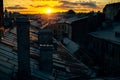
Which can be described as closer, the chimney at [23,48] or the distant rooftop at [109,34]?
the chimney at [23,48]

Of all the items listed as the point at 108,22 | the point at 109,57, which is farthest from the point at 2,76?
the point at 108,22

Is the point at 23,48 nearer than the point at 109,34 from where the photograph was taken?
Yes

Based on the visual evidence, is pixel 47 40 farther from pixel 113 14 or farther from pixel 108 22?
pixel 113 14

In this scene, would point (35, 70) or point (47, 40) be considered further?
point (47, 40)

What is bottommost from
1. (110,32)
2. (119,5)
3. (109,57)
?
(109,57)

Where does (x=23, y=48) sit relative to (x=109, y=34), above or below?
above

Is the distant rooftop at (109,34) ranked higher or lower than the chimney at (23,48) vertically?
lower

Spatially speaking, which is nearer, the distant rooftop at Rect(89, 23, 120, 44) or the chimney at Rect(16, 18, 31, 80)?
the chimney at Rect(16, 18, 31, 80)

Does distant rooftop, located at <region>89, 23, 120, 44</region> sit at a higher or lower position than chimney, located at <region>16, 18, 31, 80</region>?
lower
